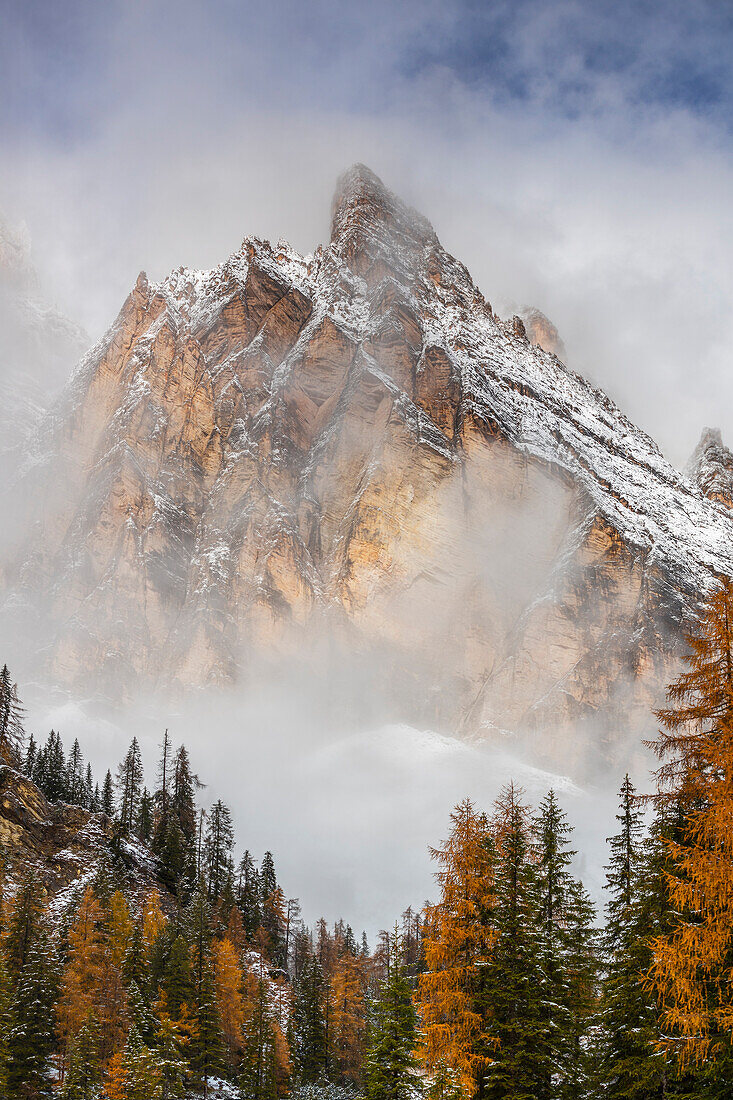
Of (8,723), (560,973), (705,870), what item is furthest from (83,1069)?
(705,870)

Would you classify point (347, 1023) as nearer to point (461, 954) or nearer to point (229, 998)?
point (229, 998)

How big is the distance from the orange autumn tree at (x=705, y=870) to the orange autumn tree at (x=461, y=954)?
7.59 meters

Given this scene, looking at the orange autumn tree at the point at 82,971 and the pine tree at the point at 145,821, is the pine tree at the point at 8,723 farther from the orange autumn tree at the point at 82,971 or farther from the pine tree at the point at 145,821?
the pine tree at the point at 145,821

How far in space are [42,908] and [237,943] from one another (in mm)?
21809

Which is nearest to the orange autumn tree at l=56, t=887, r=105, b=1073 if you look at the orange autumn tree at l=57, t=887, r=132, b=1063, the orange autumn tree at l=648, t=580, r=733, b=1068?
the orange autumn tree at l=57, t=887, r=132, b=1063

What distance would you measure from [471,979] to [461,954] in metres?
0.70

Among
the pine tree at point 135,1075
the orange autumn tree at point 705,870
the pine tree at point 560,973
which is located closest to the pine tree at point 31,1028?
the pine tree at point 135,1075

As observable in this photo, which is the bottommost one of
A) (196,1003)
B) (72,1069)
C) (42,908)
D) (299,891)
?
(72,1069)

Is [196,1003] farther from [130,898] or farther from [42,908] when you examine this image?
[130,898]

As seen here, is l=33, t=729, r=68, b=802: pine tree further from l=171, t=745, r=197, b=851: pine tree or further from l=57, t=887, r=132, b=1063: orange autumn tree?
l=57, t=887, r=132, b=1063: orange autumn tree

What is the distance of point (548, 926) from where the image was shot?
26.2m

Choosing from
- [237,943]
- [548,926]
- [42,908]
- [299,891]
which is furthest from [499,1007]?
[299,891]

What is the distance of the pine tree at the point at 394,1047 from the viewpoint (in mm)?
21438

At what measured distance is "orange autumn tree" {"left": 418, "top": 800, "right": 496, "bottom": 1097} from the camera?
74.4ft
